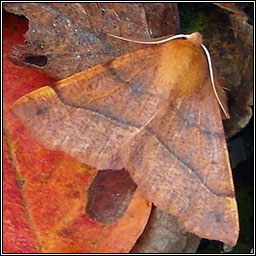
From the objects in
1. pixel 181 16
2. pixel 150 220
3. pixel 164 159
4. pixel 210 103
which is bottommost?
pixel 150 220

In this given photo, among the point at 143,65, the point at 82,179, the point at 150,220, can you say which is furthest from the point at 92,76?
the point at 150,220

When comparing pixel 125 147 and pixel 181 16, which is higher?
pixel 181 16

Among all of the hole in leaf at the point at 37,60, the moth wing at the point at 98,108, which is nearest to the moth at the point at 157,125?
the moth wing at the point at 98,108

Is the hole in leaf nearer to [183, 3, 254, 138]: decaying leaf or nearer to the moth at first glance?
the moth

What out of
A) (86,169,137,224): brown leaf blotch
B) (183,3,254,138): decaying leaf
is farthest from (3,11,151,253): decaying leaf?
(183,3,254,138): decaying leaf

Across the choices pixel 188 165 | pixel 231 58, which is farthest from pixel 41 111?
pixel 231 58

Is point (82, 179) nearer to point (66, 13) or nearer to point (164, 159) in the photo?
point (164, 159)
